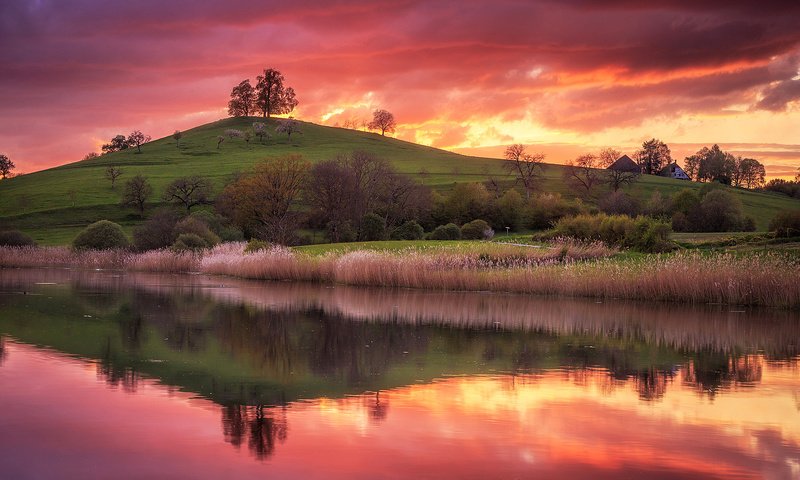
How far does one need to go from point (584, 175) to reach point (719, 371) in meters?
108

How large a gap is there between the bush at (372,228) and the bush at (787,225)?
32561mm

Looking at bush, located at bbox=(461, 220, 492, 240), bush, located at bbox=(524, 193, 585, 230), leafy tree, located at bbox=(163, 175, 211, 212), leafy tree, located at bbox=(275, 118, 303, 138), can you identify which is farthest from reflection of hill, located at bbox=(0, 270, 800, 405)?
leafy tree, located at bbox=(275, 118, 303, 138)

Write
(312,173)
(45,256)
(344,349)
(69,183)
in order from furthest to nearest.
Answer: (69,183)
(312,173)
(45,256)
(344,349)

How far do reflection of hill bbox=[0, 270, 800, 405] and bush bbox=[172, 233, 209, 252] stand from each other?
21.8 meters

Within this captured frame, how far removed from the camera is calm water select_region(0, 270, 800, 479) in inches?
342

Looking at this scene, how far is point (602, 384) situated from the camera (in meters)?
13.6

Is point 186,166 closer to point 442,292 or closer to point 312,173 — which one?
point 312,173

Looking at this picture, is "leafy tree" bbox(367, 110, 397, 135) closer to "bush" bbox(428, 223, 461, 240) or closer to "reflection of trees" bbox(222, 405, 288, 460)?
"bush" bbox(428, 223, 461, 240)

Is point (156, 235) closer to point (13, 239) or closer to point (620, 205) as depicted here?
point (13, 239)

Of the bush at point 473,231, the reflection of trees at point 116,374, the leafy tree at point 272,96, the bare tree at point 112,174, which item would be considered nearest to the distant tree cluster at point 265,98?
the leafy tree at point 272,96

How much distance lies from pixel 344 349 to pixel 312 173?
206ft

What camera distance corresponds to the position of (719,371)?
15188 millimetres

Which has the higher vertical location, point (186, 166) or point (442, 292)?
point (186, 166)

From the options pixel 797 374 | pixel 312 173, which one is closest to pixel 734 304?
pixel 797 374
